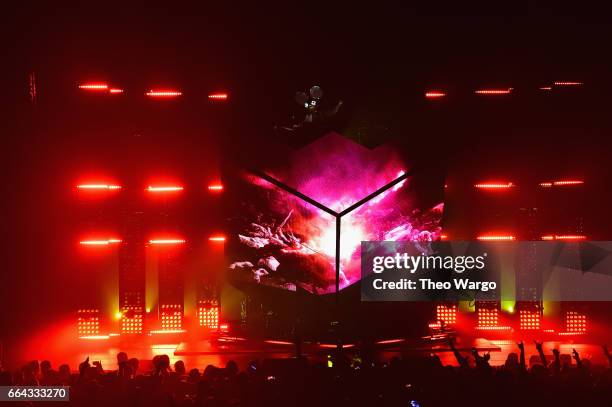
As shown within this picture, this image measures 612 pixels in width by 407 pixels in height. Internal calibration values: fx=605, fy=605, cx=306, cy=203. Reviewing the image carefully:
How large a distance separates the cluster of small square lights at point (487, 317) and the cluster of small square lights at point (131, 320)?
6.28 m

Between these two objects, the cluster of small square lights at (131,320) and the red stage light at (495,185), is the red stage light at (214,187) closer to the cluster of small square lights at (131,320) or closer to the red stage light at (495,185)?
the cluster of small square lights at (131,320)

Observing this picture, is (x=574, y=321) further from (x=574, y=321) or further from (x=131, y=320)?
(x=131, y=320)

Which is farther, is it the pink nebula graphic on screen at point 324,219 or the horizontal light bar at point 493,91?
the horizontal light bar at point 493,91

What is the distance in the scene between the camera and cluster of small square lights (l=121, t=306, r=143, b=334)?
11.0 meters

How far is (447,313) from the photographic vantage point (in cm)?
1142

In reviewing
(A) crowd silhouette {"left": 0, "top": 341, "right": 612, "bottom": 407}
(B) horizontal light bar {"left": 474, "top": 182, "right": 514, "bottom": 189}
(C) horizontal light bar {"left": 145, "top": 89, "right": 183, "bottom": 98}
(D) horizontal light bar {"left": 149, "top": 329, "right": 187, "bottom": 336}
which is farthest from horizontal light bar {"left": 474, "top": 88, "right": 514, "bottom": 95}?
(D) horizontal light bar {"left": 149, "top": 329, "right": 187, "bottom": 336}

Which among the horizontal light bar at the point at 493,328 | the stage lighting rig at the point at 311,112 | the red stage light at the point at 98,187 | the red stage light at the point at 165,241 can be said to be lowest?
the horizontal light bar at the point at 493,328

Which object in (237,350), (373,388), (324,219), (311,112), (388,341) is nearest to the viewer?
(373,388)

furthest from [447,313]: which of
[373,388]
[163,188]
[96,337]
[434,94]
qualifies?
[373,388]

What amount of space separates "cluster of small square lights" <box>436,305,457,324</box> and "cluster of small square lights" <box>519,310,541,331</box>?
1218 mm

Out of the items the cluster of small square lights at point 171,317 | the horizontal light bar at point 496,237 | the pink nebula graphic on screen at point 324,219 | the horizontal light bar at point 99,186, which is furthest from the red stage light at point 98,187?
the horizontal light bar at point 496,237

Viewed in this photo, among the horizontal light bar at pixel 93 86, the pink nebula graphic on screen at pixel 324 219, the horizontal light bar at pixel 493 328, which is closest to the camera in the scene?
the pink nebula graphic on screen at pixel 324 219

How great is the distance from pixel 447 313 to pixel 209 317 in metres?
4.46

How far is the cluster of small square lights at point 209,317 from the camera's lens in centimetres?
1112
